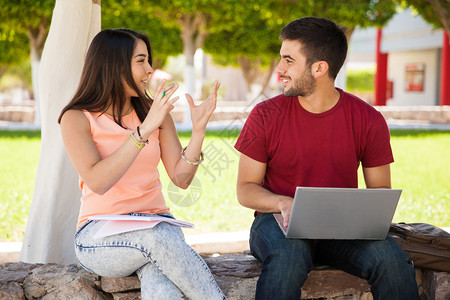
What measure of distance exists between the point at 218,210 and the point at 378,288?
10.5ft

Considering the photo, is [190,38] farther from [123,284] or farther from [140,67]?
[123,284]

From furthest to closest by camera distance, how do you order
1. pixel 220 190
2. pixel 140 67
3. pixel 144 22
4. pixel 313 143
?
pixel 144 22, pixel 220 190, pixel 313 143, pixel 140 67

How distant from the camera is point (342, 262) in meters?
2.52

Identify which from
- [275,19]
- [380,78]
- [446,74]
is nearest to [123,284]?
[275,19]

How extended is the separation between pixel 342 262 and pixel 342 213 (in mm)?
459

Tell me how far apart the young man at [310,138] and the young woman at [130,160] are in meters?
0.35

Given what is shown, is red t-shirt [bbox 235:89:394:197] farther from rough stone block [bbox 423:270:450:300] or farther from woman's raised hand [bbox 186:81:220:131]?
rough stone block [bbox 423:270:450:300]

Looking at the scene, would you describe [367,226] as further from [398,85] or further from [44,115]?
[398,85]

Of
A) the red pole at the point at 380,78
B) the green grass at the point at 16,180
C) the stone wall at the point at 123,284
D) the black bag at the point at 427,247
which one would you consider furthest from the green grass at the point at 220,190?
the red pole at the point at 380,78

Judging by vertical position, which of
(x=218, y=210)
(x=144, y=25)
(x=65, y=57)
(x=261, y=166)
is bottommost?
(x=218, y=210)

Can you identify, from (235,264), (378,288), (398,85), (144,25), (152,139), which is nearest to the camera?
(378,288)

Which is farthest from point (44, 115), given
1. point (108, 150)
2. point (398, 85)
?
point (398, 85)

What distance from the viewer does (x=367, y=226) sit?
2268 millimetres

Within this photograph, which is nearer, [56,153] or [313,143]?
[313,143]
